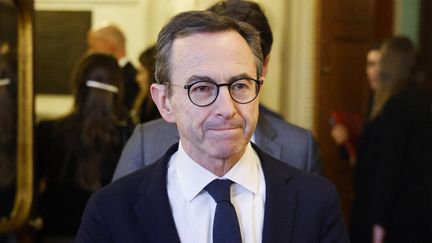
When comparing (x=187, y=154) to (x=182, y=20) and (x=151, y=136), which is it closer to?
(x=182, y=20)

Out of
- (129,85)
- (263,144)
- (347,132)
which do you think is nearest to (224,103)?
(263,144)

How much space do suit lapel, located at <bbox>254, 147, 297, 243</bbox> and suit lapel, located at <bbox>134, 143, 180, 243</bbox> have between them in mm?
204

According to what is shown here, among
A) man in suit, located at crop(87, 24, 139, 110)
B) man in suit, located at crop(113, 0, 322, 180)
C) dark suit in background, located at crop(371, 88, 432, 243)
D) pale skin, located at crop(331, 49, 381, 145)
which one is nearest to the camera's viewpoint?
man in suit, located at crop(113, 0, 322, 180)

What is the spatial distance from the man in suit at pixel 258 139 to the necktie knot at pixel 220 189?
0.78 meters

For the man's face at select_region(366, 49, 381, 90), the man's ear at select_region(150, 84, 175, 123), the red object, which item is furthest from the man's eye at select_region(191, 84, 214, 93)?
the red object

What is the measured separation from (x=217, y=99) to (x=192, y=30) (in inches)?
6.4

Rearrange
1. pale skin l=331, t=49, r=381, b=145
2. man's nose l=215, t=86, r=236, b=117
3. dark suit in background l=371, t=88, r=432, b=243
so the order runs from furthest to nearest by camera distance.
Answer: pale skin l=331, t=49, r=381, b=145
dark suit in background l=371, t=88, r=432, b=243
man's nose l=215, t=86, r=236, b=117

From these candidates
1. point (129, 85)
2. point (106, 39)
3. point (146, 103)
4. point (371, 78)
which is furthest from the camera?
point (106, 39)

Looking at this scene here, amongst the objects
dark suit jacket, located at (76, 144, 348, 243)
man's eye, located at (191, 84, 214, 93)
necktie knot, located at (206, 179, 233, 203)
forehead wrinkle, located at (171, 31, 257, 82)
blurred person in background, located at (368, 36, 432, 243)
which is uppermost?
forehead wrinkle, located at (171, 31, 257, 82)

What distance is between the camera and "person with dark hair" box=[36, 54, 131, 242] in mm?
3945

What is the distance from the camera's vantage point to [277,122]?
266cm

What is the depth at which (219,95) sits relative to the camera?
167cm

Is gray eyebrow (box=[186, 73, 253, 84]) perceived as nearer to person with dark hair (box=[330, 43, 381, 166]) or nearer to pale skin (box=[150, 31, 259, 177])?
pale skin (box=[150, 31, 259, 177])

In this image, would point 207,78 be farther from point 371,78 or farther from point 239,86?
point 371,78
